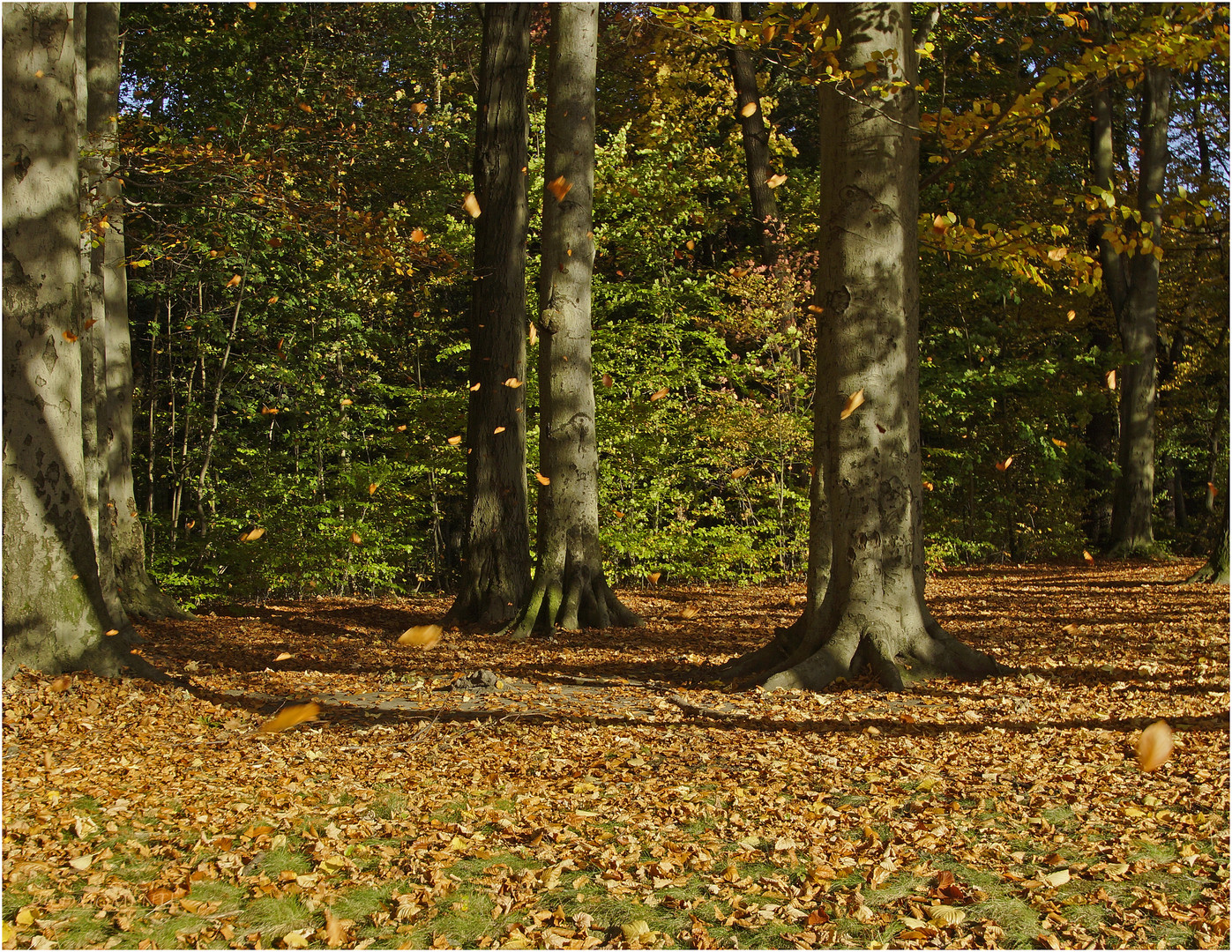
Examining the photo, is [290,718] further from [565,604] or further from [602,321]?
[602,321]

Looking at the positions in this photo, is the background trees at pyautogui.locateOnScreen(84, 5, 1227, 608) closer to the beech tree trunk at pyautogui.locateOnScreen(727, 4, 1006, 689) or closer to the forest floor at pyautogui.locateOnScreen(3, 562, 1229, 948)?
the beech tree trunk at pyautogui.locateOnScreen(727, 4, 1006, 689)

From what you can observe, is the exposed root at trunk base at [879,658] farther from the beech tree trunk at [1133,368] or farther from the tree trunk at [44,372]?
the beech tree trunk at [1133,368]

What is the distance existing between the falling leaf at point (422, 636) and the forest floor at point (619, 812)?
6.72 feet

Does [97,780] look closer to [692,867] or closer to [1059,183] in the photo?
[692,867]

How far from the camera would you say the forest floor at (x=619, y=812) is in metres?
2.85

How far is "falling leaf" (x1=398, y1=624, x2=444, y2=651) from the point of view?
8.56 m

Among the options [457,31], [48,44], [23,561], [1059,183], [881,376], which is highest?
[457,31]

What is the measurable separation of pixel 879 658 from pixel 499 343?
522cm

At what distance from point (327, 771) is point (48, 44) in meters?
4.50

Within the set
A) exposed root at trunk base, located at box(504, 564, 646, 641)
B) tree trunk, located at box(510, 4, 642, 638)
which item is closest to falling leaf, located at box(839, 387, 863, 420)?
tree trunk, located at box(510, 4, 642, 638)

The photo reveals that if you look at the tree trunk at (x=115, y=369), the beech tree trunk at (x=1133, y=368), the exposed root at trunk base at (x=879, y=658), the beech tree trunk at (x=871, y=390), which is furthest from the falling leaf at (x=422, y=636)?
the beech tree trunk at (x=1133, y=368)

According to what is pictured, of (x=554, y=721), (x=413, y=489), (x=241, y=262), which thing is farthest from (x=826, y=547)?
(x=241, y=262)

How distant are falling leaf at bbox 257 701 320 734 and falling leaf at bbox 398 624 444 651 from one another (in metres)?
2.51

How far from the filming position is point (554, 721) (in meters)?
5.25
